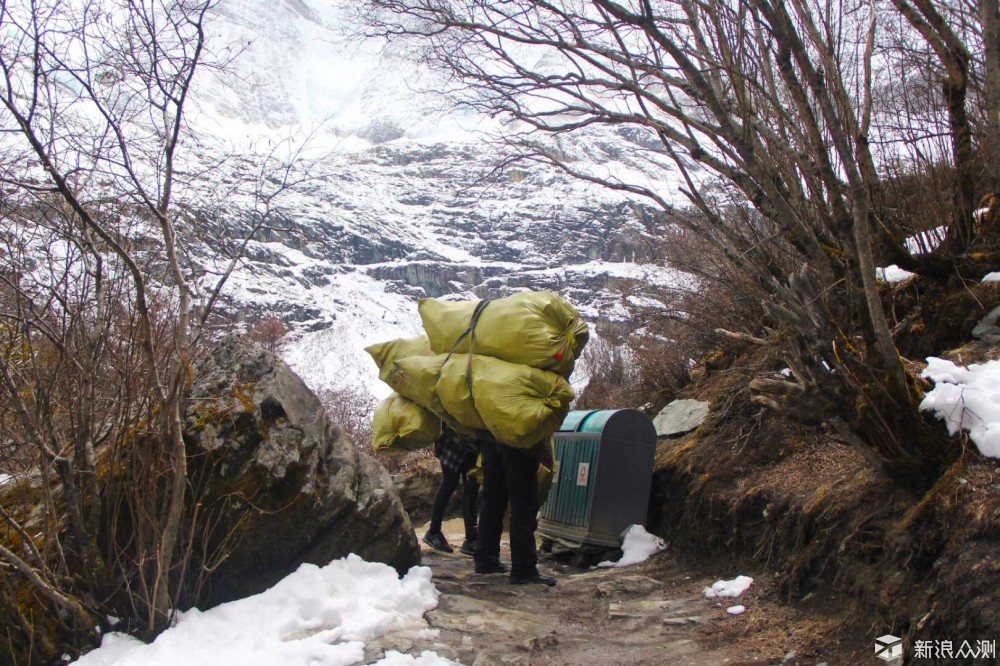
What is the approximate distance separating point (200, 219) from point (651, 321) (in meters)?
7.67

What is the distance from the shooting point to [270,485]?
3771mm

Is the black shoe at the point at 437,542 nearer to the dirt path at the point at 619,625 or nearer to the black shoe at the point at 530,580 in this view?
the dirt path at the point at 619,625

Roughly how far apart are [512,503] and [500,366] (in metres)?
0.93

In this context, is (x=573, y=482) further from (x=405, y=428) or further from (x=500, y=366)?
(x=500, y=366)

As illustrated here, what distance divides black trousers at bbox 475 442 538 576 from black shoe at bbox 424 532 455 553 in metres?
1.28

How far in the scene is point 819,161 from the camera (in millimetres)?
3809

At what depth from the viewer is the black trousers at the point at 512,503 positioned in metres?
4.69

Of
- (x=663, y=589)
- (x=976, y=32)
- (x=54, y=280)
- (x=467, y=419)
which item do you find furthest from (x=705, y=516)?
(x=976, y=32)

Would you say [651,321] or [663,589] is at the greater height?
[651,321]

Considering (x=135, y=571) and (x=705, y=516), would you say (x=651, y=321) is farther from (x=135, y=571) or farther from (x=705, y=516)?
(x=135, y=571)

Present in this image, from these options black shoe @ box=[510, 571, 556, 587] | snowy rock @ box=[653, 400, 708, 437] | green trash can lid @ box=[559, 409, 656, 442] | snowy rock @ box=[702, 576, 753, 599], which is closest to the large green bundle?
black shoe @ box=[510, 571, 556, 587]

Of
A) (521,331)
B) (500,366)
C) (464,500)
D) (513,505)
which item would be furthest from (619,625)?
(464,500)

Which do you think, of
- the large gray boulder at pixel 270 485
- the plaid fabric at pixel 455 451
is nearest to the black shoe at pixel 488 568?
the large gray boulder at pixel 270 485

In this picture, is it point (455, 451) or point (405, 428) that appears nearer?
point (405, 428)
